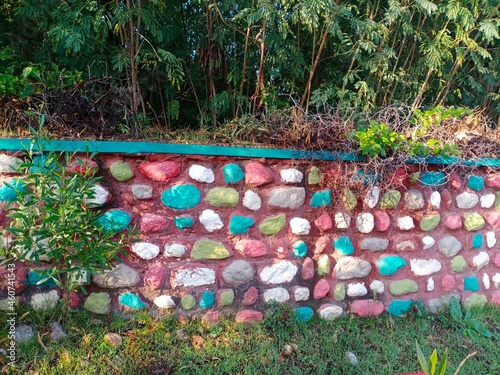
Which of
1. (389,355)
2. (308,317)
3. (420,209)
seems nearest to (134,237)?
(308,317)

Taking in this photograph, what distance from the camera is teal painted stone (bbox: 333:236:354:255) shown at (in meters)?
2.58

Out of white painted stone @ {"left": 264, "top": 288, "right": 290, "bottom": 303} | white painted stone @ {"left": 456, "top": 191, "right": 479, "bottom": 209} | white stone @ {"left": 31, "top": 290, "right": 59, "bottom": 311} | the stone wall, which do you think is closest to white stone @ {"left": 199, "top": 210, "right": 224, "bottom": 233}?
the stone wall

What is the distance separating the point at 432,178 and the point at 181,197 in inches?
64.7

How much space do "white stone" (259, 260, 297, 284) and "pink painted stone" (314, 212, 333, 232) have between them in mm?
281

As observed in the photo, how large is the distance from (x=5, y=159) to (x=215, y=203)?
3.46ft

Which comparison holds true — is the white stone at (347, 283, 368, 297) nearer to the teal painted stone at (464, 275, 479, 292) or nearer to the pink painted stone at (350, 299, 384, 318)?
the pink painted stone at (350, 299, 384, 318)

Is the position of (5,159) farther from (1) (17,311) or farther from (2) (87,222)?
(1) (17,311)

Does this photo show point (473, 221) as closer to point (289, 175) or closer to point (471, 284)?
point (471, 284)

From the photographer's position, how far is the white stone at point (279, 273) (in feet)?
7.97

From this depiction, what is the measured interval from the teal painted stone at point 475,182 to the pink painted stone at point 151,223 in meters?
2.11

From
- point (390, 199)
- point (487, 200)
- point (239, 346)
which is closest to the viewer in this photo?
point (239, 346)

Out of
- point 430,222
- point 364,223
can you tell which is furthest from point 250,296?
point 430,222

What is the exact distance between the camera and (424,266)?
109 inches

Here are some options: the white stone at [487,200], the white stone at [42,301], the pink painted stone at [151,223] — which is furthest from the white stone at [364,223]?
the white stone at [42,301]
